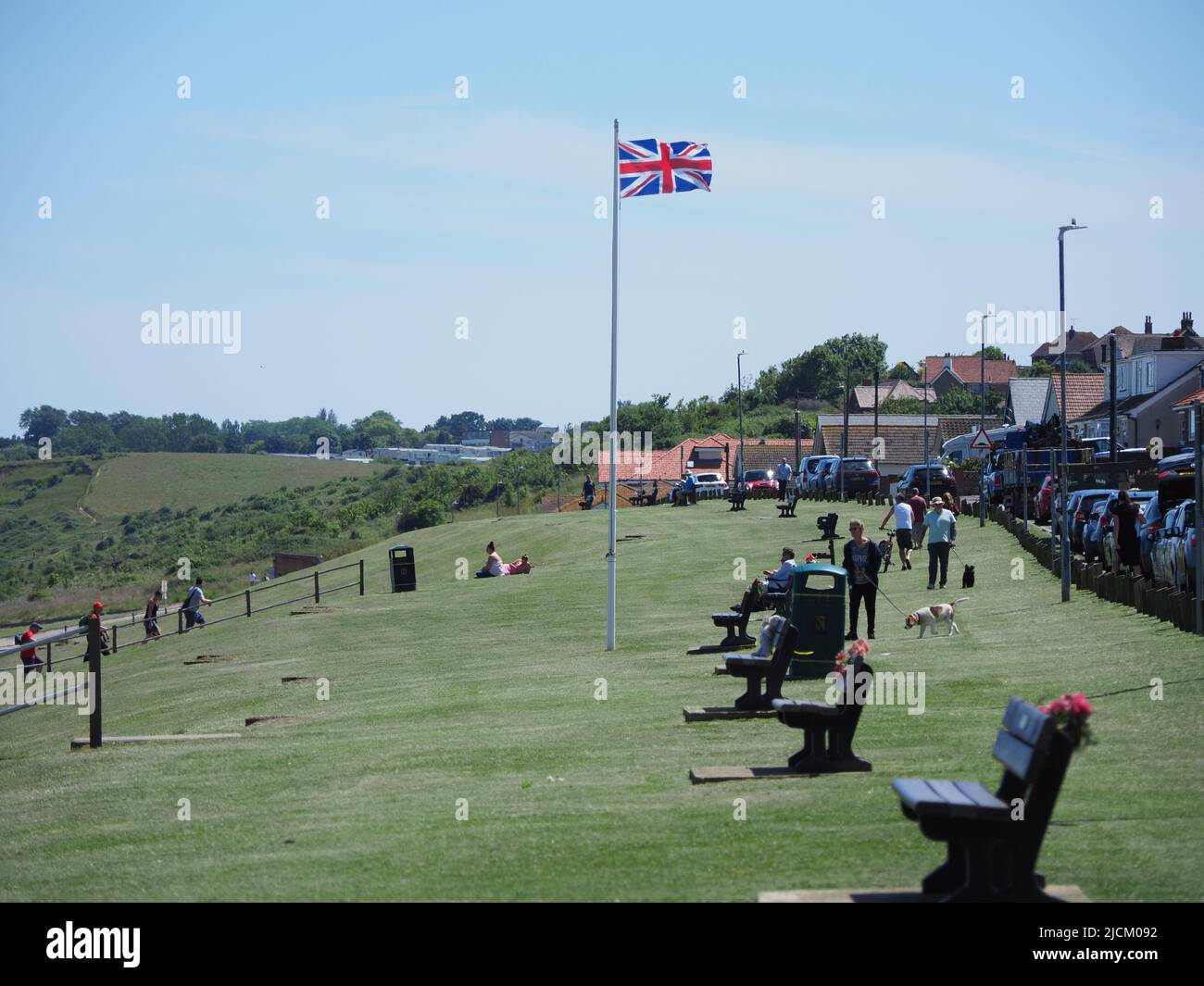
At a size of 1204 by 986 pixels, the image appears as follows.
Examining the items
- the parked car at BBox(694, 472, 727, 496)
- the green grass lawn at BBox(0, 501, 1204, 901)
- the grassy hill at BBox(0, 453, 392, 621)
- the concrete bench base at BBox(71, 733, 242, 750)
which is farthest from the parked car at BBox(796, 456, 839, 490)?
the concrete bench base at BBox(71, 733, 242, 750)

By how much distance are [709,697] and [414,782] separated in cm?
482

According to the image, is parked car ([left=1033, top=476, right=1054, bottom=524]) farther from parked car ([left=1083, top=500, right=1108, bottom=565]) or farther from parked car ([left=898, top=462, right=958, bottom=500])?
parked car ([left=1083, top=500, right=1108, bottom=565])

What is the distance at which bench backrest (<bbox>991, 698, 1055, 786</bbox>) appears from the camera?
23.0 ft

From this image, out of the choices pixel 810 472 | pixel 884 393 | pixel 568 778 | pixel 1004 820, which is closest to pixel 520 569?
pixel 810 472

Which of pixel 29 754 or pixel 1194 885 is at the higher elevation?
pixel 1194 885

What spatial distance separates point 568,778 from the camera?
11703mm

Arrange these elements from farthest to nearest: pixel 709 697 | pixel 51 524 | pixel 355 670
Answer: pixel 51 524 < pixel 355 670 < pixel 709 697

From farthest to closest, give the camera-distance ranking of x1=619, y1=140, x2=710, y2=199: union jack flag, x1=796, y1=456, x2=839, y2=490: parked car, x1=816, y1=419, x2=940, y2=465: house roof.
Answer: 1. x1=816, y1=419, x2=940, y2=465: house roof
2. x1=796, y1=456, x2=839, y2=490: parked car
3. x1=619, y1=140, x2=710, y2=199: union jack flag

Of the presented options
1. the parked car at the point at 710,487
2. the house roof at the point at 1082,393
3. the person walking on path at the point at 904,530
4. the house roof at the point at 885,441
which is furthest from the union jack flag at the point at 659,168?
the house roof at the point at 885,441

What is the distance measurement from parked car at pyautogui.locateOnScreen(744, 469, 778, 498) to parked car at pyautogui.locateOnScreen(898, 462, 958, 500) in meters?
21.2

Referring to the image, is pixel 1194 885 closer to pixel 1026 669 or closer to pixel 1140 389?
pixel 1026 669

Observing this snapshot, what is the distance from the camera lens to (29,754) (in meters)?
17.7

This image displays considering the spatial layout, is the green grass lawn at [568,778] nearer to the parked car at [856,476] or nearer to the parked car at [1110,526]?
the parked car at [1110,526]

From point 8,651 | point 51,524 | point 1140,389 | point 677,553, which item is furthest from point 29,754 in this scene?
point 51,524
